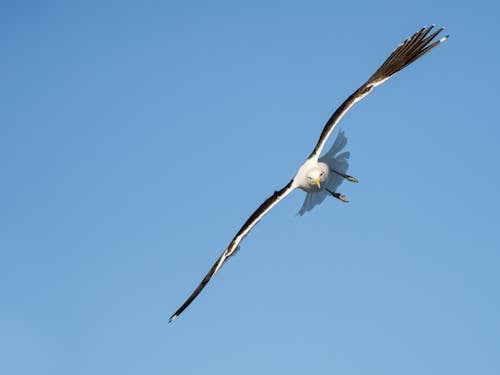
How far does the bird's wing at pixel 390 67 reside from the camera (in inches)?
821

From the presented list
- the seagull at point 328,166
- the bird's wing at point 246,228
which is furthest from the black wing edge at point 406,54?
the bird's wing at point 246,228

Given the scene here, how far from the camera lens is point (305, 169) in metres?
20.9

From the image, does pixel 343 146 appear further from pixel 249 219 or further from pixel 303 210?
pixel 249 219

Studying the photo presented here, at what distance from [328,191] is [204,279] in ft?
15.7

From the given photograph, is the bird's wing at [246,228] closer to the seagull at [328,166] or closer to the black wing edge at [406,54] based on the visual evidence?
the seagull at [328,166]

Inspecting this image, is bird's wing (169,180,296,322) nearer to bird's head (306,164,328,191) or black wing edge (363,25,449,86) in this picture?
bird's head (306,164,328,191)

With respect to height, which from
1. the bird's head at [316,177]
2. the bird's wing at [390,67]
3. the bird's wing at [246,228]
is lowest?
the bird's wing at [246,228]

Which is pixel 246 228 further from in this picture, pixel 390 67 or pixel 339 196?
pixel 390 67

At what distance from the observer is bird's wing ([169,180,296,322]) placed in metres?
20.7

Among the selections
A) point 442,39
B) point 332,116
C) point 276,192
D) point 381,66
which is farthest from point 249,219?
point 442,39

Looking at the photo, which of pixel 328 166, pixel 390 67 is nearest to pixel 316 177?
pixel 328 166

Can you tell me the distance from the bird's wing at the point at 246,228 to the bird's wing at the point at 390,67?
4.78 ft

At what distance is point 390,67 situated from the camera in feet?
72.8

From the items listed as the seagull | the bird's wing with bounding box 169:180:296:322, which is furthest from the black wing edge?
the bird's wing with bounding box 169:180:296:322
